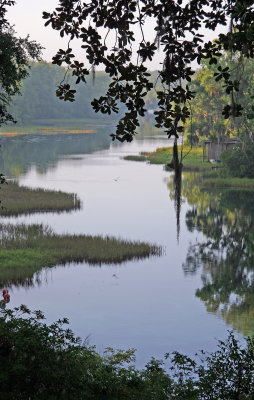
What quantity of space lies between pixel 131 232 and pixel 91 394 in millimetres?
32429

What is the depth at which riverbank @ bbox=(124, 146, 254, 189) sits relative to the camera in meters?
66.8

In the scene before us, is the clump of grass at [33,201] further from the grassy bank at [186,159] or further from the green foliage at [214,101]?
the green foliage at [214,101]

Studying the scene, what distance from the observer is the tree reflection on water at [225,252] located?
27375mm

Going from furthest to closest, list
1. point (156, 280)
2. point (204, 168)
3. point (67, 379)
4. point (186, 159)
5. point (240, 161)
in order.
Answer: point (186, 159), point (204, 168), point (240, 161), point (156, 280), point (67, 379)

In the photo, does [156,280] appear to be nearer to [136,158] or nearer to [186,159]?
[186,159]

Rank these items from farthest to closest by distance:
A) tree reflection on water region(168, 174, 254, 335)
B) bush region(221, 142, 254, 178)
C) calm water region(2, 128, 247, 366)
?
bush region(221, 142, 254, 178) → tree reflection on water region(168, 174, 254, 335) → calm water region(2, 128, 247, 366)

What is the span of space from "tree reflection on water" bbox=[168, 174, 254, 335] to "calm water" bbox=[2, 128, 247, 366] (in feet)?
0.18

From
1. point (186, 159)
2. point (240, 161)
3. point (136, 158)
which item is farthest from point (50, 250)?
point (136, 158)

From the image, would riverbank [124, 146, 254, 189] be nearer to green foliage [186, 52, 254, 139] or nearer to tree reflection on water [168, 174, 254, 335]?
tree reflection on water [168, 174, 254, 335]

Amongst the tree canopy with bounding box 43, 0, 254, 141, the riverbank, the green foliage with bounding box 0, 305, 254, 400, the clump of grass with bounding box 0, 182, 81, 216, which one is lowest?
the clump of grass with bounding box 0, 182, 81, 216

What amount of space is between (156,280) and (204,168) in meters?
52.5

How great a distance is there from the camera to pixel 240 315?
25.9 meters

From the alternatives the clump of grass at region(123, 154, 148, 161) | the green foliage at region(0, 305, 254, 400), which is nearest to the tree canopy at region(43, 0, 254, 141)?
the green foliage at region(0, 305, 254, 400)

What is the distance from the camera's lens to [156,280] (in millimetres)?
30922
